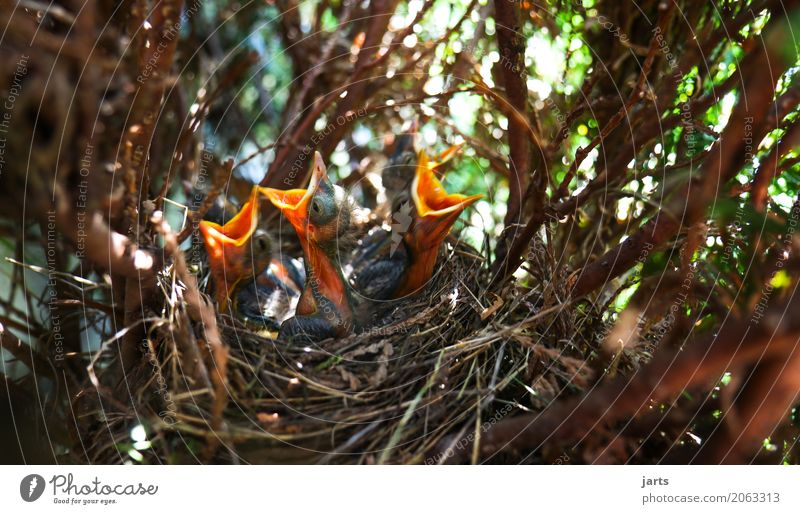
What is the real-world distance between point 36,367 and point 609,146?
741 mm

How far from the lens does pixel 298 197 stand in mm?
922

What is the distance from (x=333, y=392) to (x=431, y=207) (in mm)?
369

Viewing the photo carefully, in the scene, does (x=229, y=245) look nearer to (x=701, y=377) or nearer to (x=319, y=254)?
(x=319, y=254)

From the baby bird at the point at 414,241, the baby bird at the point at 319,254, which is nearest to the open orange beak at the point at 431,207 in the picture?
the baby bird at the point at 414,241

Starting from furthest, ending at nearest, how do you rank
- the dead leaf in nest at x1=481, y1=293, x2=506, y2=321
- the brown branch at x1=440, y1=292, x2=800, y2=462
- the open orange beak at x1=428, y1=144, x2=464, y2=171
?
the open orange beak at x1=428, y1=144, x2=464, y2=171 → the dead leaf in nest at x1=481, y1=293, x2=506, y2=321 → the brown branch at x1=440, y1=292, x2=800, y2=462

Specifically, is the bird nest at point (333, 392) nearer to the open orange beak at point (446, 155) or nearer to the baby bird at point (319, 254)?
the baby bird at point (319, 254)

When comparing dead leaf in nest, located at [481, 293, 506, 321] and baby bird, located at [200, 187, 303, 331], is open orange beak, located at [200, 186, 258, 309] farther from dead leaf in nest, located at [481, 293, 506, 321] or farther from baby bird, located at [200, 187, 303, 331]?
dead leaf in nest, located at [481, 293, 506, 321]

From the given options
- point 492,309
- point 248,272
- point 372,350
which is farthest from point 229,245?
point 492,309

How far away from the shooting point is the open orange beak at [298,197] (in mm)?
881

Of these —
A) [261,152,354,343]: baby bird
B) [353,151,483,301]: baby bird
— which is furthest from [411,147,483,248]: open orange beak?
[261,152,354,343]: baby bird

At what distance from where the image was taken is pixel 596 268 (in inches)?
26.7

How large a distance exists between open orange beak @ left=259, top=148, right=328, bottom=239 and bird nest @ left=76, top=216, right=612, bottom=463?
0.17 metres

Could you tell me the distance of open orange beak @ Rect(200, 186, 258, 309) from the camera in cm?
90

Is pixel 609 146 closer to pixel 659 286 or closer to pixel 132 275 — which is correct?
pixel 659 286
